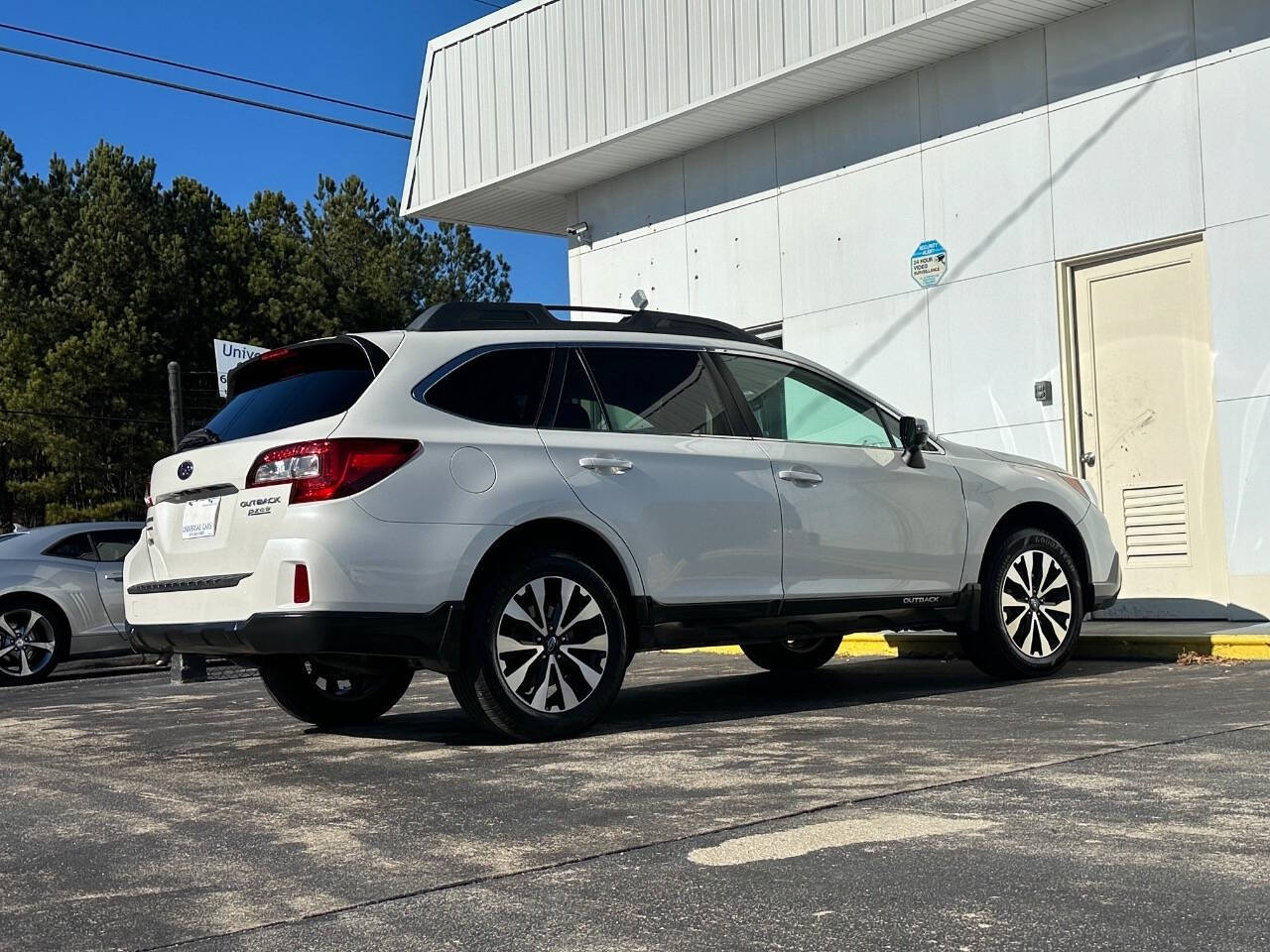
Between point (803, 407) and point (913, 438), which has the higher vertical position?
point (803, 407)

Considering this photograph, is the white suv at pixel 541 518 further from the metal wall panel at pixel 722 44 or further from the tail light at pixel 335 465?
the metal wall panel at pixel 722 44

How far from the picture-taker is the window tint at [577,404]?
6.61 meters

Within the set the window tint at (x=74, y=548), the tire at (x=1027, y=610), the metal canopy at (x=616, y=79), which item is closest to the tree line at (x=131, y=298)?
the metal canopy at (x=616, y=79)

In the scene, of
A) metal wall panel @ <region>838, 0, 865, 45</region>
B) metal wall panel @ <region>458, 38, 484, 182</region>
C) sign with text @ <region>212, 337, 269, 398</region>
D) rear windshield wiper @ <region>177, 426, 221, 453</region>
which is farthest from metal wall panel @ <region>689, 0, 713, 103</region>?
rear windshield wiper @ <region>177, 426, 221, 453</region>

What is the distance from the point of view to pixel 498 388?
21.2 feet

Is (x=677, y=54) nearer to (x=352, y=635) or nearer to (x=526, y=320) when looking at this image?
(x=526, y=320)

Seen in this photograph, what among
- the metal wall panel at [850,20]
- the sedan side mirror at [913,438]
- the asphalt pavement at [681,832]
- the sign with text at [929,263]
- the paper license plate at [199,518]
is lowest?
the asphalt pavement at [681,832]

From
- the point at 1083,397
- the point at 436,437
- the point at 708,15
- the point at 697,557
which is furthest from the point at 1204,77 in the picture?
the point at 436,437

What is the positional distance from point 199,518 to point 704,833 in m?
3.03

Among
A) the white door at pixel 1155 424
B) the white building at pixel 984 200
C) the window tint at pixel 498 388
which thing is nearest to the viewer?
the window tint at pixel 498 388

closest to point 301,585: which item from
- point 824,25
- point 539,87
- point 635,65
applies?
point 824,25

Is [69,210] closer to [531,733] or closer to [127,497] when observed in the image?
[127,497]

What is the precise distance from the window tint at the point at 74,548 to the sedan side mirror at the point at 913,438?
8.90 m

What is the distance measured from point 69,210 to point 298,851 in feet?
152
